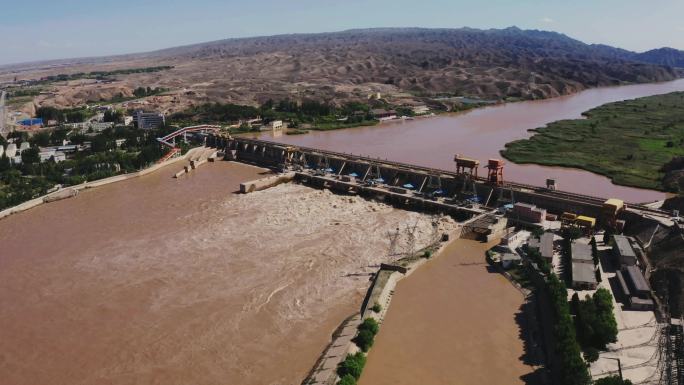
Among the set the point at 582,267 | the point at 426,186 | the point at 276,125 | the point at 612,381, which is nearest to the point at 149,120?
the point at 276,125

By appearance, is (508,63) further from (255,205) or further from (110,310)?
(110,310)

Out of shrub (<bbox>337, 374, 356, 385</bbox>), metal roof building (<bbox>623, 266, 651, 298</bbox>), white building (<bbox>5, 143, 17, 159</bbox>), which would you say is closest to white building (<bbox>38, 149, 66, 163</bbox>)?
white building (<bbox>5, 143, 17, 159</bbox>)

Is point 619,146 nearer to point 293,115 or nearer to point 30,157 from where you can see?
point 293,115

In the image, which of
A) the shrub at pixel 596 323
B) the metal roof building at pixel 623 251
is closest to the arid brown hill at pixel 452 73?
the metal roof building at pixel 623 251

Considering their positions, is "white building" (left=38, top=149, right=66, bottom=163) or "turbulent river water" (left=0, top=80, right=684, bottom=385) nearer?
"turbulent river water" (left=0, top=80, right=684, bottom=385)

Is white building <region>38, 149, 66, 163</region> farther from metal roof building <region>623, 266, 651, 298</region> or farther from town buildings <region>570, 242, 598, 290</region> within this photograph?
metal roof building <region>623, 266, 651, 298</region>

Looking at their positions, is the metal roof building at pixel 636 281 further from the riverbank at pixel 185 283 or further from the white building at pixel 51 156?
the white building at pixel 51 156
